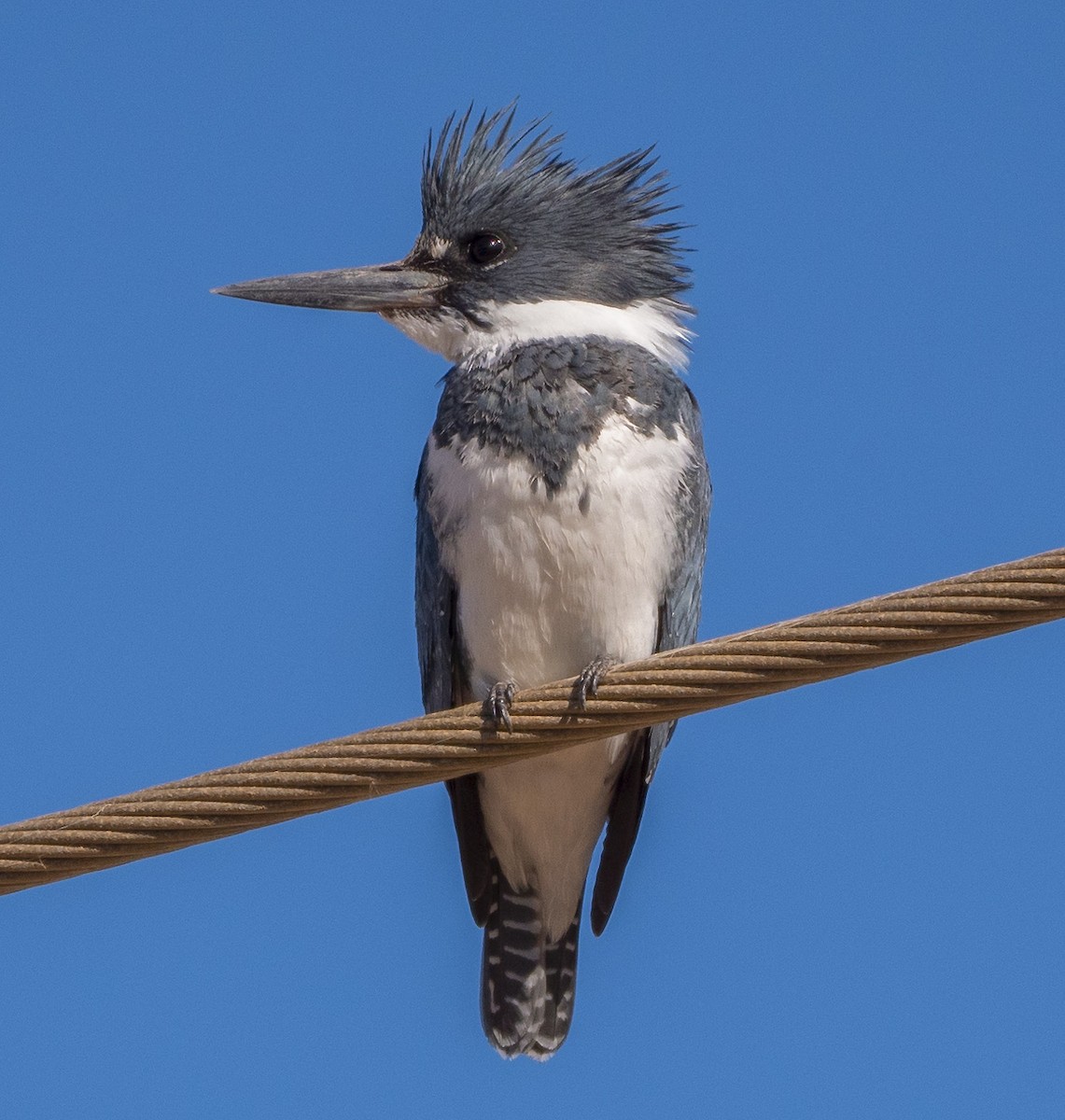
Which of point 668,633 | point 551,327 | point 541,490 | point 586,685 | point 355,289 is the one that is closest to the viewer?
point 586,685

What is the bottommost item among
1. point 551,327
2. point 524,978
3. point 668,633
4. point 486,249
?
point 524,978

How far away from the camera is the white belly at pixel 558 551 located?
439 centimetres

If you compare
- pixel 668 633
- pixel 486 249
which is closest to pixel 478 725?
pixel 668 633

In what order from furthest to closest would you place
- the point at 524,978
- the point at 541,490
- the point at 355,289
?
the point at 355,289, the point at 524,978, the point at 541,490

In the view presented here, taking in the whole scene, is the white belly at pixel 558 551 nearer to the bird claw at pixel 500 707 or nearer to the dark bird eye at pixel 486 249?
the bird claw at pixel 500 707

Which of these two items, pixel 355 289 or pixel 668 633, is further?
pixel 355 289

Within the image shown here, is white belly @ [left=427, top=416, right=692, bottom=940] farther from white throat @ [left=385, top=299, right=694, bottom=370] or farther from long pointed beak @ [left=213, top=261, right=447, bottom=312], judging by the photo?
long pointed beak @ [left=213, top=261, right=447, bottom=312]

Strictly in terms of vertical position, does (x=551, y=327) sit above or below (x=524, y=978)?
above

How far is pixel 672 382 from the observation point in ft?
15.4

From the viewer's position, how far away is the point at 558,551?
14.5 feet

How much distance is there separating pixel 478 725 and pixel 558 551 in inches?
44.8

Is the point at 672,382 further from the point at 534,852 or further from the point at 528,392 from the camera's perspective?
the point at 534,852

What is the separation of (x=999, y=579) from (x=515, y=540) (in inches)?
70.1

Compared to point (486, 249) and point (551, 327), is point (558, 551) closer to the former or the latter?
point (551, 327)
